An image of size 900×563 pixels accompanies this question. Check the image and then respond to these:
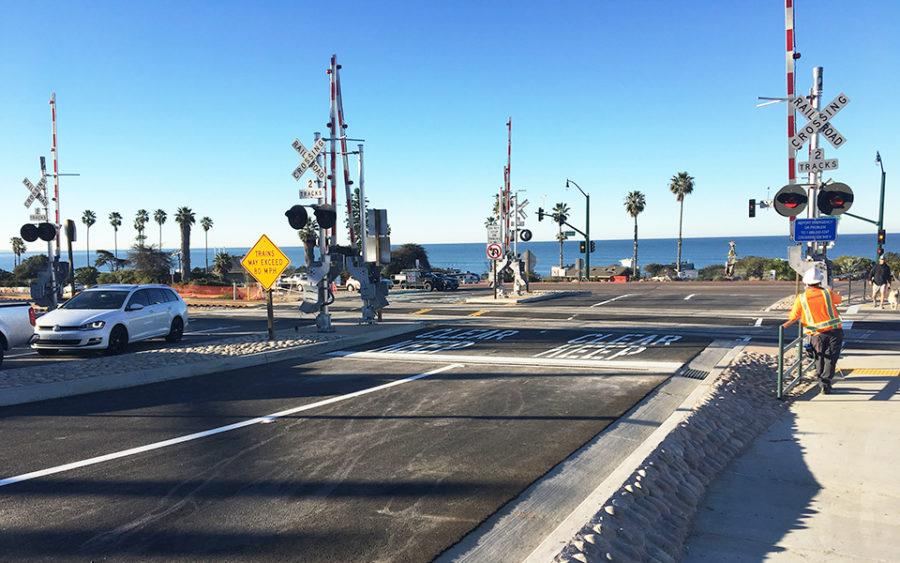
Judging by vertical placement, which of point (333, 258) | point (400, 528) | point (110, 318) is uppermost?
point (333, 258)

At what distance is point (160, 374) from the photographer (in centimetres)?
1102

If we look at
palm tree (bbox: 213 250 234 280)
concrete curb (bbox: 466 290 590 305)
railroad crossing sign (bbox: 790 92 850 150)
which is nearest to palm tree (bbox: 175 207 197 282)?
palm tree (bbox: 213 250 234 280)

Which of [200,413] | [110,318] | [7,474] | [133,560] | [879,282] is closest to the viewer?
[133,560]

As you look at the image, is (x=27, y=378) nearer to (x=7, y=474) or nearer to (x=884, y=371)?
(x=7, y=474)

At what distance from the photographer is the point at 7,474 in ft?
19.9

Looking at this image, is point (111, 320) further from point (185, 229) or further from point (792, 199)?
point (185, 229)

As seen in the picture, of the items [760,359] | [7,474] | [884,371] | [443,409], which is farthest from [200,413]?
[884,371]

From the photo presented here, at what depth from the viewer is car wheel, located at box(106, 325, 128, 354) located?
13.8 metres

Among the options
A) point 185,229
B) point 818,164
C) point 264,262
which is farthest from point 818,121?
point 185,229

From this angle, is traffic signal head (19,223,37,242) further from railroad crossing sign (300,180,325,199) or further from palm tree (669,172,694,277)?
palm tree (669,172,694,277)

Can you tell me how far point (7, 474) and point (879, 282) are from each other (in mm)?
24003

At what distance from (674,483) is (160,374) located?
342 inches

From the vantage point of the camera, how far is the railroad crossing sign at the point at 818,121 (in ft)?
34.5

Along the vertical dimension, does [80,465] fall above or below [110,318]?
below
